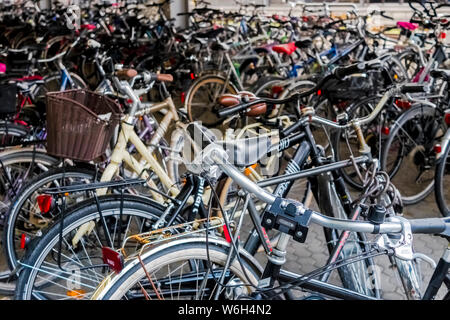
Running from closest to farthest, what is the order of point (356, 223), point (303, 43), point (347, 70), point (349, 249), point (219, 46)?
point (356, 223) < point (349, 249) < point (347, 70) < point (303, 43) < point (219, 46)

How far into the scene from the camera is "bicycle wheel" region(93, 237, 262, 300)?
1.84 meters

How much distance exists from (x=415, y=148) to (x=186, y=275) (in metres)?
2.84

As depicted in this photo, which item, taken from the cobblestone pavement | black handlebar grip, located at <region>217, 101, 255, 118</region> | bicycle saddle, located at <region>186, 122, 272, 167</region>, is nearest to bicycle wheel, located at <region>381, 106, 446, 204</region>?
the cobblestone pavement

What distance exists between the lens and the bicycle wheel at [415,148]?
13.5ft

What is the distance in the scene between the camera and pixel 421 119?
4.21 m

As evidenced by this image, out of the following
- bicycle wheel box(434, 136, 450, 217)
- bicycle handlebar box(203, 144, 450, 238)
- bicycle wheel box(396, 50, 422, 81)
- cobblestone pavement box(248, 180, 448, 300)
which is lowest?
cobblestone pavement box(248, 180, 448, 300)

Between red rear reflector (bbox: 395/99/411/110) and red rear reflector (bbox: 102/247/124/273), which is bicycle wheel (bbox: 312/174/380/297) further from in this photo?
red rear reflector (bbox: 395/99/411/110)

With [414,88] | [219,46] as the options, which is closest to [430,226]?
[414,88]

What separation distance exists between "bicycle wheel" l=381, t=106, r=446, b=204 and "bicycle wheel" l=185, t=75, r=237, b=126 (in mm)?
2369

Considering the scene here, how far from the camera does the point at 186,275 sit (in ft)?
7.27

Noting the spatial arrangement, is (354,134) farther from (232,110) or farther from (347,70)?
(232,110)
